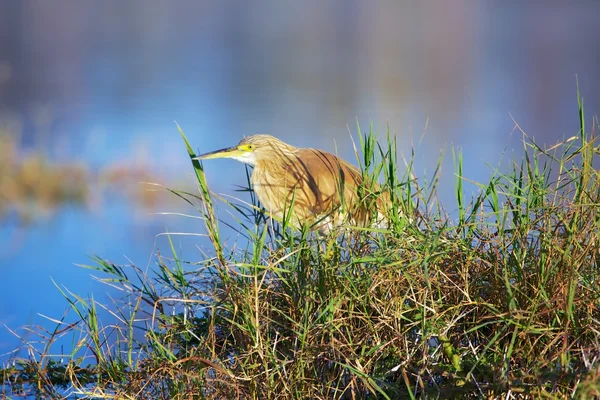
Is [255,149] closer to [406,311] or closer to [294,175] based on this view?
[294,175]

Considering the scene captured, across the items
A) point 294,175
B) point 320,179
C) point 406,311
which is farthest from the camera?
point 294,175

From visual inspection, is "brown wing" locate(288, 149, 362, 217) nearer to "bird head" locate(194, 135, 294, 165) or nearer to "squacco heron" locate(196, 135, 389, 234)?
"squacco heron" locate(196, 135, 389, 234)

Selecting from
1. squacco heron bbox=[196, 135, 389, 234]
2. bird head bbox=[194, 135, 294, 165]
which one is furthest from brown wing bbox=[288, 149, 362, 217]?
bird head bbox=[194, 135, 294, 165]

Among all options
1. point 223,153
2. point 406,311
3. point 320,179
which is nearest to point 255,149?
point 223,153

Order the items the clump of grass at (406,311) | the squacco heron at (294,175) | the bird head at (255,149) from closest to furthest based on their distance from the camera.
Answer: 1. the clump of grass at (406,311)
2. the squacco heron at (294,175)
3. the bird head at (255,149)

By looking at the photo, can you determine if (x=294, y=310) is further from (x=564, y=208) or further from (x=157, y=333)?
(x=564, y=208)

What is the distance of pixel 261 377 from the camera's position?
1.97 meters

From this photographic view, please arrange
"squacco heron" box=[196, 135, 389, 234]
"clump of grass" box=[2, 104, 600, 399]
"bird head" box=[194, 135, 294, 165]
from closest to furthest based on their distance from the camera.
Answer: "clump of grass" box=[2, 104, 600, 399] → "squacco heron" box=[196, 135, 389, 234] → "bird head" box=[194, 135, 294, 165]

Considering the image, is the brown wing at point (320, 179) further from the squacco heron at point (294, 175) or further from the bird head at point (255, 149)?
the bird head at point (255, 149)

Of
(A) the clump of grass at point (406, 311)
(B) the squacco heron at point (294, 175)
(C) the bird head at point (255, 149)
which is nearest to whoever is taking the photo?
(A) the clump of grass at point (406, 311)

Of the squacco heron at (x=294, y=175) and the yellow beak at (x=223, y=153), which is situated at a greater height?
the yellow beak at (x=223, y=153)

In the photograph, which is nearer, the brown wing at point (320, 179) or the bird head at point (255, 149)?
the brown wing at point (320, 179)

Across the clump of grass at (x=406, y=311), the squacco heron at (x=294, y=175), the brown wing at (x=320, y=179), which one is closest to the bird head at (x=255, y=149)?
the squacco heron at (x=294, y=175)

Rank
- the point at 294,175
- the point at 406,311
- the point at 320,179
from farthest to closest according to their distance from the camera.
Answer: the point at 294,175 < the point at 320,179 < the point at 406,311
